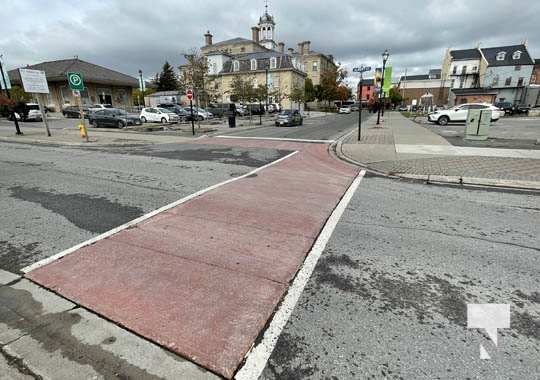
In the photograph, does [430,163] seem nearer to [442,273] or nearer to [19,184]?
[442,273]

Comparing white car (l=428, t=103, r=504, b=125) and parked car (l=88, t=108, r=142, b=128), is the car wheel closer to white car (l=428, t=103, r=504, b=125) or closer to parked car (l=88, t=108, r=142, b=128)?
white car (l=428, t=103, r=504, b=125)

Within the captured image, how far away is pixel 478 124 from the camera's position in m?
13.6

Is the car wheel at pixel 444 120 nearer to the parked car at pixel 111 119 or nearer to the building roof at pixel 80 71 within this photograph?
the parked car at pixel 111 119

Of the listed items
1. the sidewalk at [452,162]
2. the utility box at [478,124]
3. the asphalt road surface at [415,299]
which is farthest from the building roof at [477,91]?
the asphalt road surface at [415,299]

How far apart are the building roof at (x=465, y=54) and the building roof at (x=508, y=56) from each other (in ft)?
7.29

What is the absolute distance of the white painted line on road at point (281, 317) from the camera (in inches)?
82.3

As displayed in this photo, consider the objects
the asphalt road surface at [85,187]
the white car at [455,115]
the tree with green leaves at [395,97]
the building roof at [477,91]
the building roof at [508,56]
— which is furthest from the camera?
the tree with green leaves at [395,97]

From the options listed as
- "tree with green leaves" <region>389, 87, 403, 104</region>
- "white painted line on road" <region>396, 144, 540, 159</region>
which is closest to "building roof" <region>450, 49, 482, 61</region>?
"tree with green leaves" <region>389, 87, 403, 104</region>

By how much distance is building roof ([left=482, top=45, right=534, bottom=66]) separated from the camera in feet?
199

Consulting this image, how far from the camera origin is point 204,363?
2.13 metres

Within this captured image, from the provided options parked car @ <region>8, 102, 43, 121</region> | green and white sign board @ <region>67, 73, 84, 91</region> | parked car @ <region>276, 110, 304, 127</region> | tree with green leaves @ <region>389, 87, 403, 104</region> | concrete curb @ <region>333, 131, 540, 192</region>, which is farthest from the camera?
tree with green leaves @ <region>389, 87, 403, 104</region>

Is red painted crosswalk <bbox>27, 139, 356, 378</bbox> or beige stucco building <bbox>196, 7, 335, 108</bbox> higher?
beige stucco building <bbox>196, 7, 335, 108</bbox>

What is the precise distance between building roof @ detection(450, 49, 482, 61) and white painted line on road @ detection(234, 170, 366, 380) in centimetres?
8651

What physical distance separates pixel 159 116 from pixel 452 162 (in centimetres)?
2608
